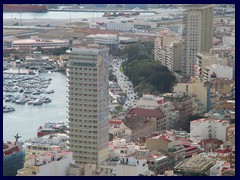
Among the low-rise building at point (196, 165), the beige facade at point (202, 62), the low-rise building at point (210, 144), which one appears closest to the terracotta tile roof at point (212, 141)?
the low-rise building at point (210, 144)

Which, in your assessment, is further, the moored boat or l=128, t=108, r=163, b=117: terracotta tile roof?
the moored boat

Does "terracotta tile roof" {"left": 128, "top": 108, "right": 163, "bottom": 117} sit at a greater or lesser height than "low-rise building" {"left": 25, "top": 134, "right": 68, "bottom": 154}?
greater

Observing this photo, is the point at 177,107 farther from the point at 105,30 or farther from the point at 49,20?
the point at 49,20

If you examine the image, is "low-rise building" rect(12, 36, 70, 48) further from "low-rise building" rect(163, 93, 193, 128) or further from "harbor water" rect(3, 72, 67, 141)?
"low-rise building" rect(163, 93, 193, 128)

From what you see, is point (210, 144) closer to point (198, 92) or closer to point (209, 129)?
point (209, 129)

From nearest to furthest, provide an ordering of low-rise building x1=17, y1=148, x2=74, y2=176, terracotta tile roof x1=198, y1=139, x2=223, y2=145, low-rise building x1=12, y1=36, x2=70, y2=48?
low-rise building x1=17, y1=148, x2=74, y2=176
terracotta tile roof x1=198, y1=139, x2=223, y2=145
low-rise building x1=12, y1=36, x2=70, y2=48

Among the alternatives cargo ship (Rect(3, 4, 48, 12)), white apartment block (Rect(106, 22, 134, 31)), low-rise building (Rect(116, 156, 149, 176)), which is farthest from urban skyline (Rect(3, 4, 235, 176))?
cargo ship (Rect(3, 4, 48, 12))

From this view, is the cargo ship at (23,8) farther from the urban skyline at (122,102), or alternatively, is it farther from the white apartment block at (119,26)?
the urban skyline at (122,102)
